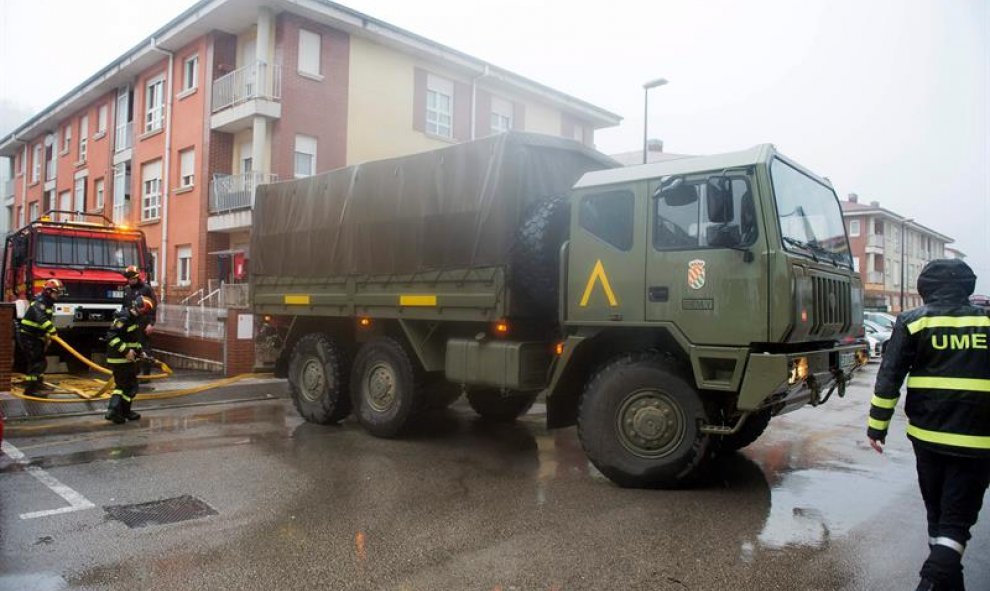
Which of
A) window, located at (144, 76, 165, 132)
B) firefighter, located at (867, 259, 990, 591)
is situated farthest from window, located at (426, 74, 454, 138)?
firefighter, located at (867, 259, 990, 591)

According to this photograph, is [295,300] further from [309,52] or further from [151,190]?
[151,190]

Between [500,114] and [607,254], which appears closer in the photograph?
[607,254]

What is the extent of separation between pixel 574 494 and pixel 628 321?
4.82ft

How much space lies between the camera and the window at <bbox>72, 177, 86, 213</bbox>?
27.8 meters

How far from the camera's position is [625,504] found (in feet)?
16.7

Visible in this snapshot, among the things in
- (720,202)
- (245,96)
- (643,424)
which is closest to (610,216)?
(720,202)

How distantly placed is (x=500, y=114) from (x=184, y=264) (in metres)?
11.9

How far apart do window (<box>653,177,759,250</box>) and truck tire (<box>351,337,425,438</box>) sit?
314 cm

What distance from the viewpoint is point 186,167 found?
67.5ft

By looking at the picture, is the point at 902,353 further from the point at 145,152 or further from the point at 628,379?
the point at 145,152

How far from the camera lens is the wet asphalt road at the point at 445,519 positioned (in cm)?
376

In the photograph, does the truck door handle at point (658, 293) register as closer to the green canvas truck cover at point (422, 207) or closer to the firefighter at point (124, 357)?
the green canvas truck cover at point (422, 207)

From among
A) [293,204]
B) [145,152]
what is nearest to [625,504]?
[293,204]

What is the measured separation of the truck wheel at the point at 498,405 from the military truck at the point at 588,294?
0.13 feet
